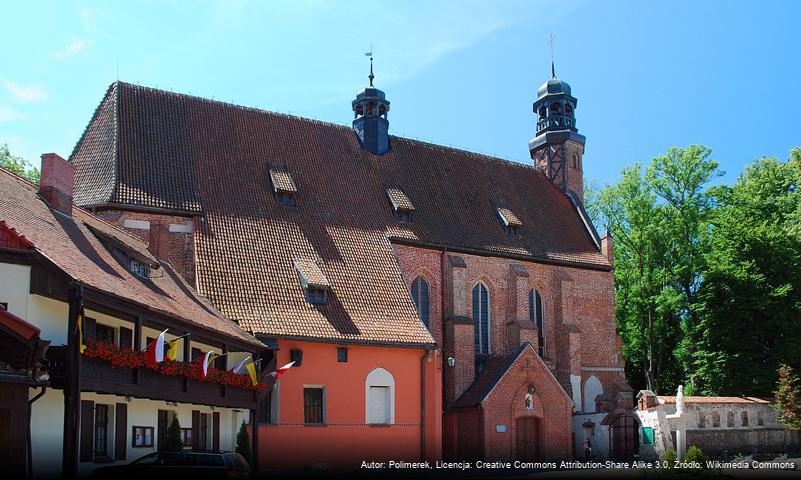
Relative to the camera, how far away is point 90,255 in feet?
71.3

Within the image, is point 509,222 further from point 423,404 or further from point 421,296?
point 423,404

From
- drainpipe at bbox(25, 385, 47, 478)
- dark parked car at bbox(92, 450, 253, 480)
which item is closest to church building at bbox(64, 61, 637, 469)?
dark parked car at bbox(92, 450, 253, 480)

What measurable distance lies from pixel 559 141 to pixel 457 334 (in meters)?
15.0

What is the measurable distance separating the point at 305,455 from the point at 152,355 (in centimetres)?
1090

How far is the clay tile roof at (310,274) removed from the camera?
31.4m

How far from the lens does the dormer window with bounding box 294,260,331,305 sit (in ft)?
103

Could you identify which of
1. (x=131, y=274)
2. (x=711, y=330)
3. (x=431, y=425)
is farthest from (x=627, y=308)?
(x=131, y=274)

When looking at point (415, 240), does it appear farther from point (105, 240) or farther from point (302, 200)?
point (105, 240)

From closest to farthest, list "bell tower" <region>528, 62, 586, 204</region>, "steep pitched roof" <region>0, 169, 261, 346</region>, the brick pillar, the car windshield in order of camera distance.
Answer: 1. the car windshield
2. "steep pitched roof" <region>0, 169, 261, 346</region>
3. the brick pillar
4. "bell tower" <region>528, 62, 586, 204</region>

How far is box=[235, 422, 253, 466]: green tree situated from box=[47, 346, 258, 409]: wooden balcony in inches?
26.8

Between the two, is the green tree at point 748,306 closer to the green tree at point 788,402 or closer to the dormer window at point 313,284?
the green tree at point 788,402

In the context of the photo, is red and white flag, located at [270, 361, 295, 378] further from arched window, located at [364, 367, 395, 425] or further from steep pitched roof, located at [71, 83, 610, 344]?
arched window, located at [364, 367, 395, 425]

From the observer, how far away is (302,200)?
35.4 m

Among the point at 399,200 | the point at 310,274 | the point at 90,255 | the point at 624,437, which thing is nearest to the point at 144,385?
the point at 90,255
